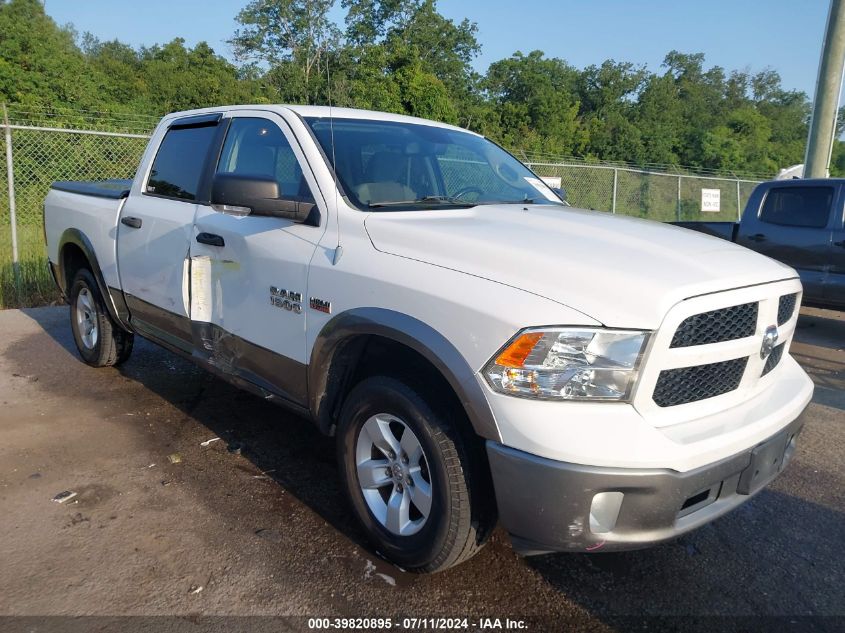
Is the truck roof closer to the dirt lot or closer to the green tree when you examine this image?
the green tree

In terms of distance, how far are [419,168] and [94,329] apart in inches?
137

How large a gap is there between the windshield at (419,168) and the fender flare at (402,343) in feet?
2.06

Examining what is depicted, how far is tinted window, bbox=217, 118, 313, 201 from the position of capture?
331 centimetres

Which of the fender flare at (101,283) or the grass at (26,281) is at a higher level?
the fender flare at (101,283)

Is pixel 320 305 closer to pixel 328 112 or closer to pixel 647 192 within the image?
pixel 328 112

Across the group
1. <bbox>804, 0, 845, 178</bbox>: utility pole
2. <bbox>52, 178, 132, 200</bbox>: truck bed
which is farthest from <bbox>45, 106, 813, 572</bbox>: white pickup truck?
<bbox>804, 0, 845, 178</bbox>: utility pole

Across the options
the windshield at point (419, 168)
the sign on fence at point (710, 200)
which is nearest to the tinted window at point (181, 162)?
the windshield at point (419, 168)

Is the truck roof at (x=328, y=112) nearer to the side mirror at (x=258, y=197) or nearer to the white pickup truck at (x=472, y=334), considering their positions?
the white pickup truck at (x=472, y=334)

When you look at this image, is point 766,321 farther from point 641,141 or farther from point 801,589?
point 641,141

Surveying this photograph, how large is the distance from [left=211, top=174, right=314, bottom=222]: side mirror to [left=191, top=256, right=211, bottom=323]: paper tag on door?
0.72 metres

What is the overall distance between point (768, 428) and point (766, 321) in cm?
42

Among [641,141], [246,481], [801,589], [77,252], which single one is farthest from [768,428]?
[641,141]

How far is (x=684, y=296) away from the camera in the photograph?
226 cm

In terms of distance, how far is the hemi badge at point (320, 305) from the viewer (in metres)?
2.90
